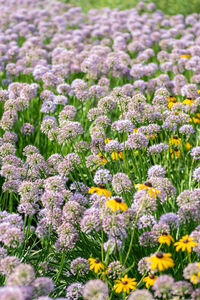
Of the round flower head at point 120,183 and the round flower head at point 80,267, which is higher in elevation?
the round flower head at point 120,183

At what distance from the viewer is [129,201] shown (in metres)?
3.35

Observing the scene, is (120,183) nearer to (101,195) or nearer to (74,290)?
(101,195)

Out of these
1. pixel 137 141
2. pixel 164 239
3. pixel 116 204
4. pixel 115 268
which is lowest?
pixel 115 268

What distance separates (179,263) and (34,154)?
5.46 feet

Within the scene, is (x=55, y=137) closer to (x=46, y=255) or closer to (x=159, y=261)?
(x=46, y=255)

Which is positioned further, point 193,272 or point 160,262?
point 160,262

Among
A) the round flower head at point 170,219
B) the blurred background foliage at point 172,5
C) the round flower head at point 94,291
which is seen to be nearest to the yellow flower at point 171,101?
the round flower head at point 170,219

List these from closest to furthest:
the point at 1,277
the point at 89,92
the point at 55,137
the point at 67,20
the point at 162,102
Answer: the point at 1,277, the point at 55,137, the point at 162,102, the point at 89,92, the point at 67,20

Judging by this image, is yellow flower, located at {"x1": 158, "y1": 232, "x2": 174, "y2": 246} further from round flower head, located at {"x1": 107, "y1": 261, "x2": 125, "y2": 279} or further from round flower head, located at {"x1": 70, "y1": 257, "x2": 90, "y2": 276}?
round flower head, located at {"x1": 70, "y1": 257, "x2": 90, "y2": 276}

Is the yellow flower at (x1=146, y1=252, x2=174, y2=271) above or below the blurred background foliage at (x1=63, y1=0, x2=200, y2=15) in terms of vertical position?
below

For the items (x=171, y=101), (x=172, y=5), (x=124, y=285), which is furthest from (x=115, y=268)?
(x=172, y=5)

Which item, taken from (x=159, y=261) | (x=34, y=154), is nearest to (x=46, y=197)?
(x=34, y=154)

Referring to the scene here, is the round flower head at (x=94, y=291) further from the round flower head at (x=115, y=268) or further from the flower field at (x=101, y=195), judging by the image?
the round flower head at (x=115, y=268)

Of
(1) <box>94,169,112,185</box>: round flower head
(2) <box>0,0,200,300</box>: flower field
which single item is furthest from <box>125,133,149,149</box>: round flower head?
(1) <box>94,169,112,185</box>: round flower head
